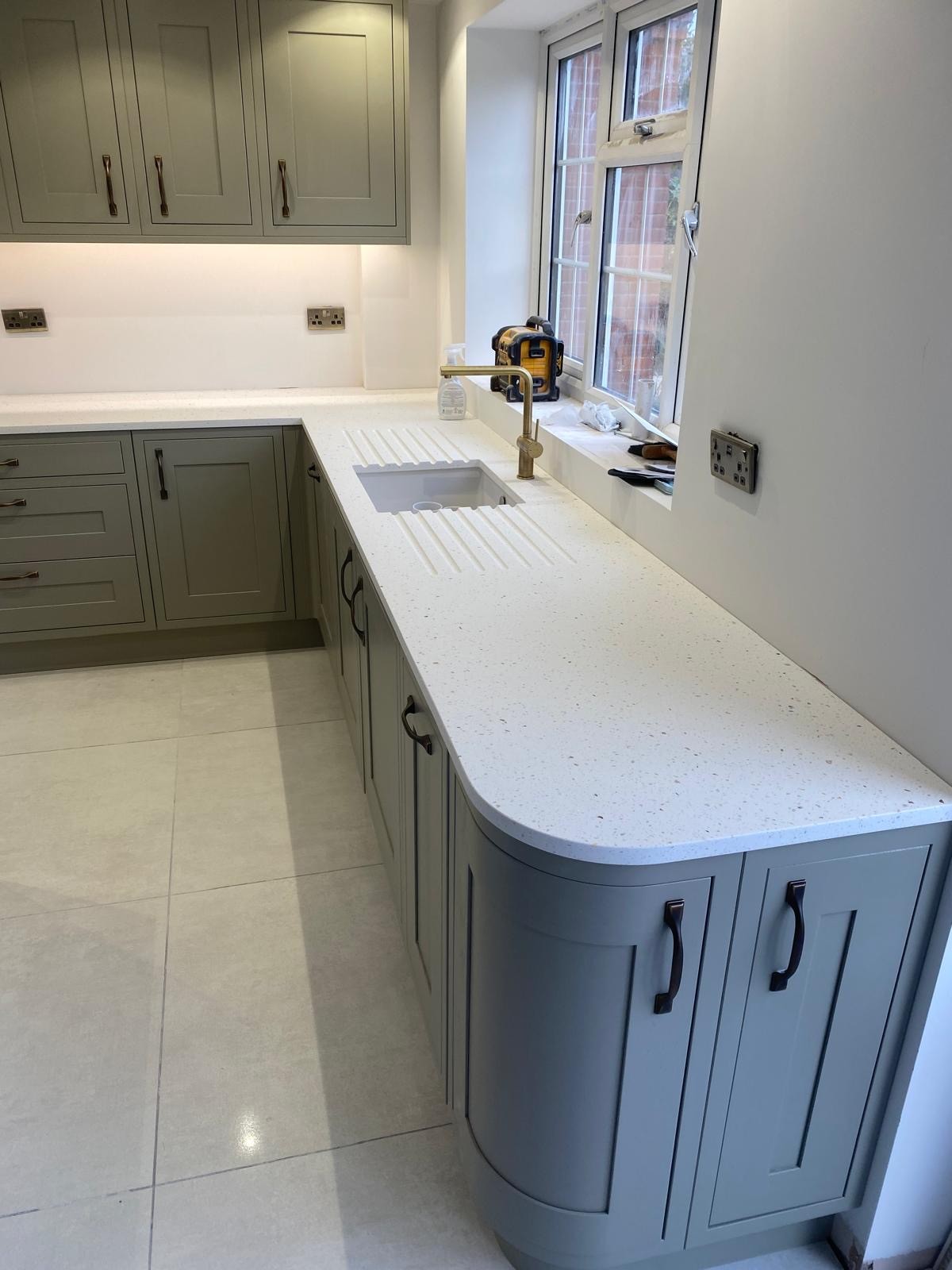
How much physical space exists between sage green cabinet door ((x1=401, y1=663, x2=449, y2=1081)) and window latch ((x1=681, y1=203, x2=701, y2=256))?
49.2 inches

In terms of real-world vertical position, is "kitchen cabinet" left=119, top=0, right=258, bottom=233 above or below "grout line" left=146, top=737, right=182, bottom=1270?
above

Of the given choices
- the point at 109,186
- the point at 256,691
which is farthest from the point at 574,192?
the point at 256,691

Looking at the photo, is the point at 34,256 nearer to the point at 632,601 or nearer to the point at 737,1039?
the point at 632,601

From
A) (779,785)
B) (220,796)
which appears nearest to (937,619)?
(779,785)

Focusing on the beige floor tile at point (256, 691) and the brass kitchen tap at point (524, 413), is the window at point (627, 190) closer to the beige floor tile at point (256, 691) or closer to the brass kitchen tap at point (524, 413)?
the brass kitchen tap at point (524, 413)

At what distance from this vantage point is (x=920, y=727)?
1.31m

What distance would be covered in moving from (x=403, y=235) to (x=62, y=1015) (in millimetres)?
2726

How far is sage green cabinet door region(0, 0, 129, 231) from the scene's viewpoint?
2996 millimetres

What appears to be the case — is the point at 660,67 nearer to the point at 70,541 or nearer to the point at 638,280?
the point at 638,280

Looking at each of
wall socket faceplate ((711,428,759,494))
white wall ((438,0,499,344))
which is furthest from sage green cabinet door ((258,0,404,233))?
wall socket faceplate ((711,428,759,494))

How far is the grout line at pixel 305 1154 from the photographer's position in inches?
66.6

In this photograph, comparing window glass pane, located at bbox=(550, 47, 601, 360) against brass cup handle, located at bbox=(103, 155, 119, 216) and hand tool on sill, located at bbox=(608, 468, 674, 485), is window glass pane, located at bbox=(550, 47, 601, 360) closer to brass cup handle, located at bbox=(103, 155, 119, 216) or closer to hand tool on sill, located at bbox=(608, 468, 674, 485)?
hand tool on sill, located at bbox=(608, 468, 674, 485)

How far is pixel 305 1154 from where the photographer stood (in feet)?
5.69

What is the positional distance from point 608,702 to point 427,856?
472 millimetres
